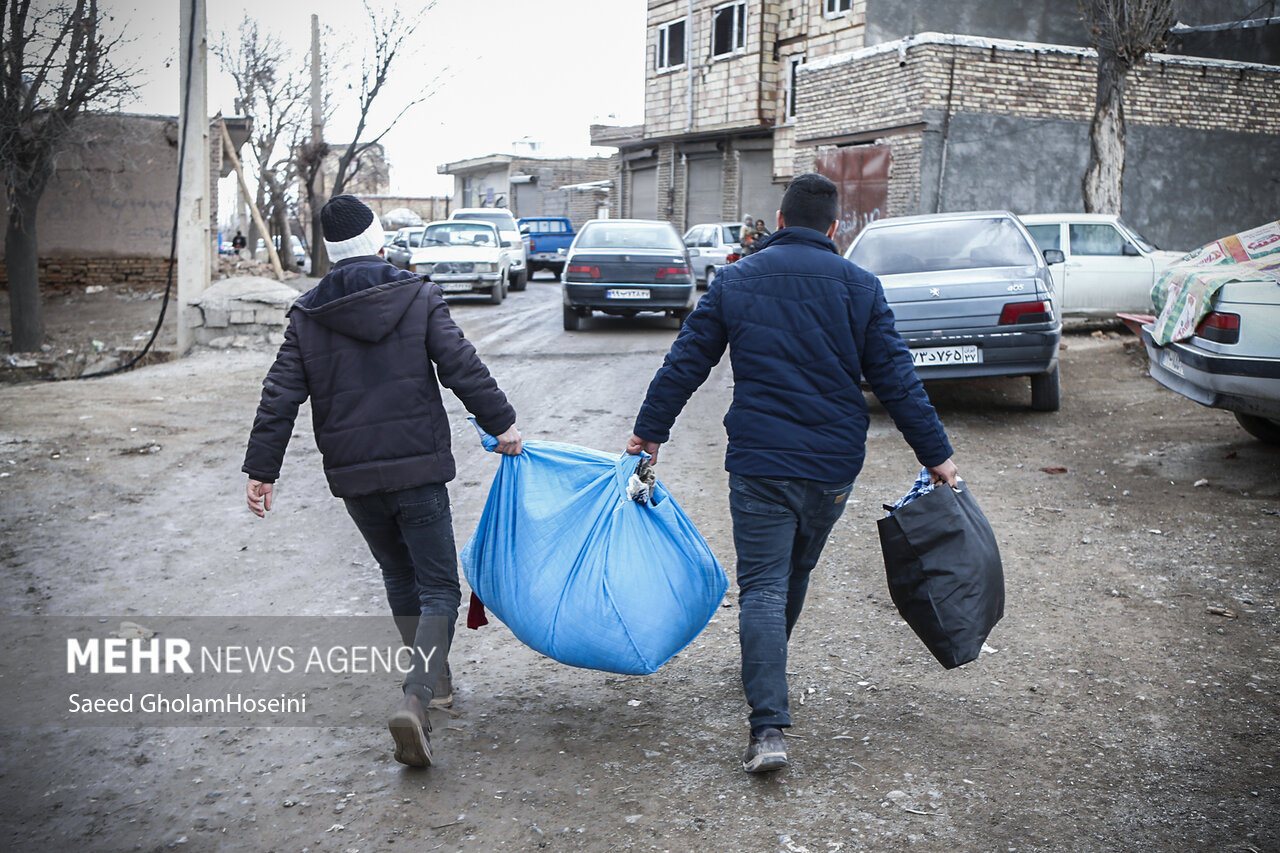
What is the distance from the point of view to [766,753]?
290cm

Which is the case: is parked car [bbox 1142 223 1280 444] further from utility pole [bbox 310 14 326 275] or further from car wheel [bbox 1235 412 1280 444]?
utility pole [bbox 310 14 326 275]

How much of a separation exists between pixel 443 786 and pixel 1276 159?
23627 millimetres

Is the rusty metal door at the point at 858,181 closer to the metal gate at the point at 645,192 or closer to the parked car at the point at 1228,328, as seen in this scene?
the metal gate at the point at 645,192

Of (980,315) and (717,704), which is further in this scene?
(980,315)

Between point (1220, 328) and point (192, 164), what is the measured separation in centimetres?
1082

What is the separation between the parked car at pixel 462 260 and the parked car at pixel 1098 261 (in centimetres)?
938

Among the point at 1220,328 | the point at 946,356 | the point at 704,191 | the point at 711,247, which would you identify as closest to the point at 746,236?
the point at 711,247

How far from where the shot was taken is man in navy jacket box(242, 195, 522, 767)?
3070mm

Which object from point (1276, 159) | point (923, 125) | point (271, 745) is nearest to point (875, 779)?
point (271, 745)

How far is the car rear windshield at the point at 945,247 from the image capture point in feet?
27.5

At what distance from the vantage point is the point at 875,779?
296 cm

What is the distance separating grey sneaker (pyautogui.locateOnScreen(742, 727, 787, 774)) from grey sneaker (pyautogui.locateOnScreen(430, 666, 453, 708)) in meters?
1.06

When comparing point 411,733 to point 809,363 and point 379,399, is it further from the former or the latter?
point 809,363

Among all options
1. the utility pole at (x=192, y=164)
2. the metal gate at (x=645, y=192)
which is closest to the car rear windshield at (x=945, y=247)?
the utility pole at (x=192, y=164)
